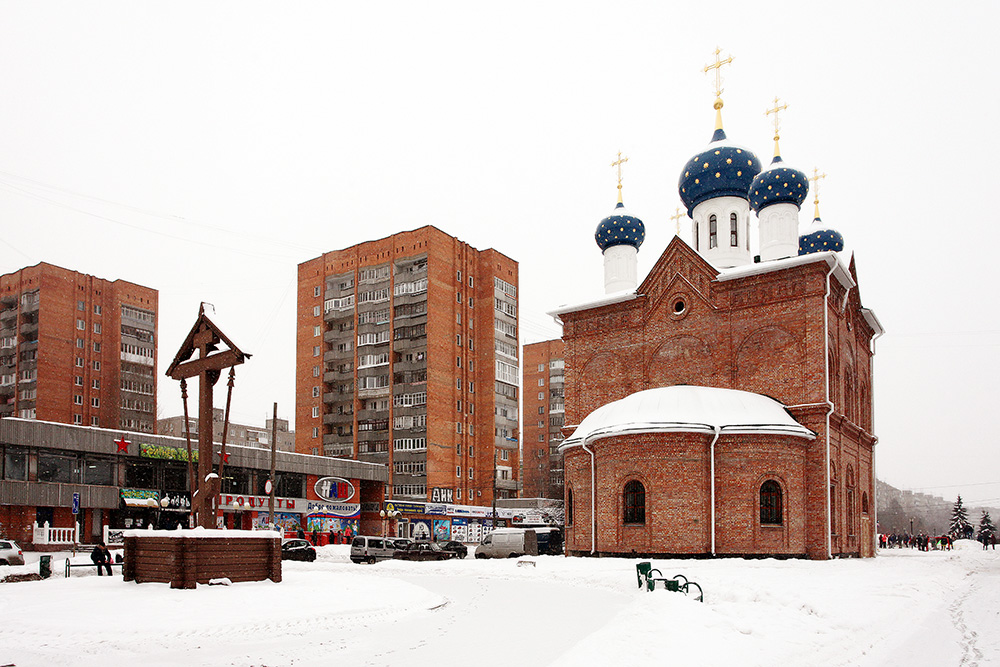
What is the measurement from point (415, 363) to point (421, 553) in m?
30.1

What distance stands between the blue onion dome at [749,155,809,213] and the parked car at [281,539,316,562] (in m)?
21.2

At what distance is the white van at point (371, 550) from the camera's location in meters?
32.5

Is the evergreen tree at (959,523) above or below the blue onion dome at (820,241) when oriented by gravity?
below

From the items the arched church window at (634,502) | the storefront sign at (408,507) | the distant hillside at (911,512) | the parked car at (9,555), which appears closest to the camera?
the parked car at (9,555)

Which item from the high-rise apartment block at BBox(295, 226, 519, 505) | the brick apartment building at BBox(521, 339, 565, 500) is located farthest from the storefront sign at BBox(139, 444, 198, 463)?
the brick apartment building at BBox(521, 339, 565, 500)

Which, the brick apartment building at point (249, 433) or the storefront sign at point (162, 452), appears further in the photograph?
the brick apartment building at point (249, 433)

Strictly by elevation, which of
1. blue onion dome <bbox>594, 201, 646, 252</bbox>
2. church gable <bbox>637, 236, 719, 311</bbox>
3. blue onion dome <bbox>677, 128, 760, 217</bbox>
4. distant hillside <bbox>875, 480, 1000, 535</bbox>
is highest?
blue onion dome <bbox>677, 128, 760, 217</bbox>

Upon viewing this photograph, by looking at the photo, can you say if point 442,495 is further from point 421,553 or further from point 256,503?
point 421,553

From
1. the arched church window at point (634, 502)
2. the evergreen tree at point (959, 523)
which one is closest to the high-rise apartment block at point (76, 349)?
the arched church window at point (634, 502)

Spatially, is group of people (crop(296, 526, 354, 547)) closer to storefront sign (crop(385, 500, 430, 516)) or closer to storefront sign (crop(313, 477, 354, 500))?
storefront sign (crop(313, 477, 354, 500))

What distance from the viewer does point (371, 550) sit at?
107ft

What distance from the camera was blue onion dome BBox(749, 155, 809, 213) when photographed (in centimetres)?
3097

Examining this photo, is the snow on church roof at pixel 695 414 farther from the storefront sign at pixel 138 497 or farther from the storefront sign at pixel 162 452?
the storefront sign at pixel 138 497

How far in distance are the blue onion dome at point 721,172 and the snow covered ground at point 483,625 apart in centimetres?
1839
